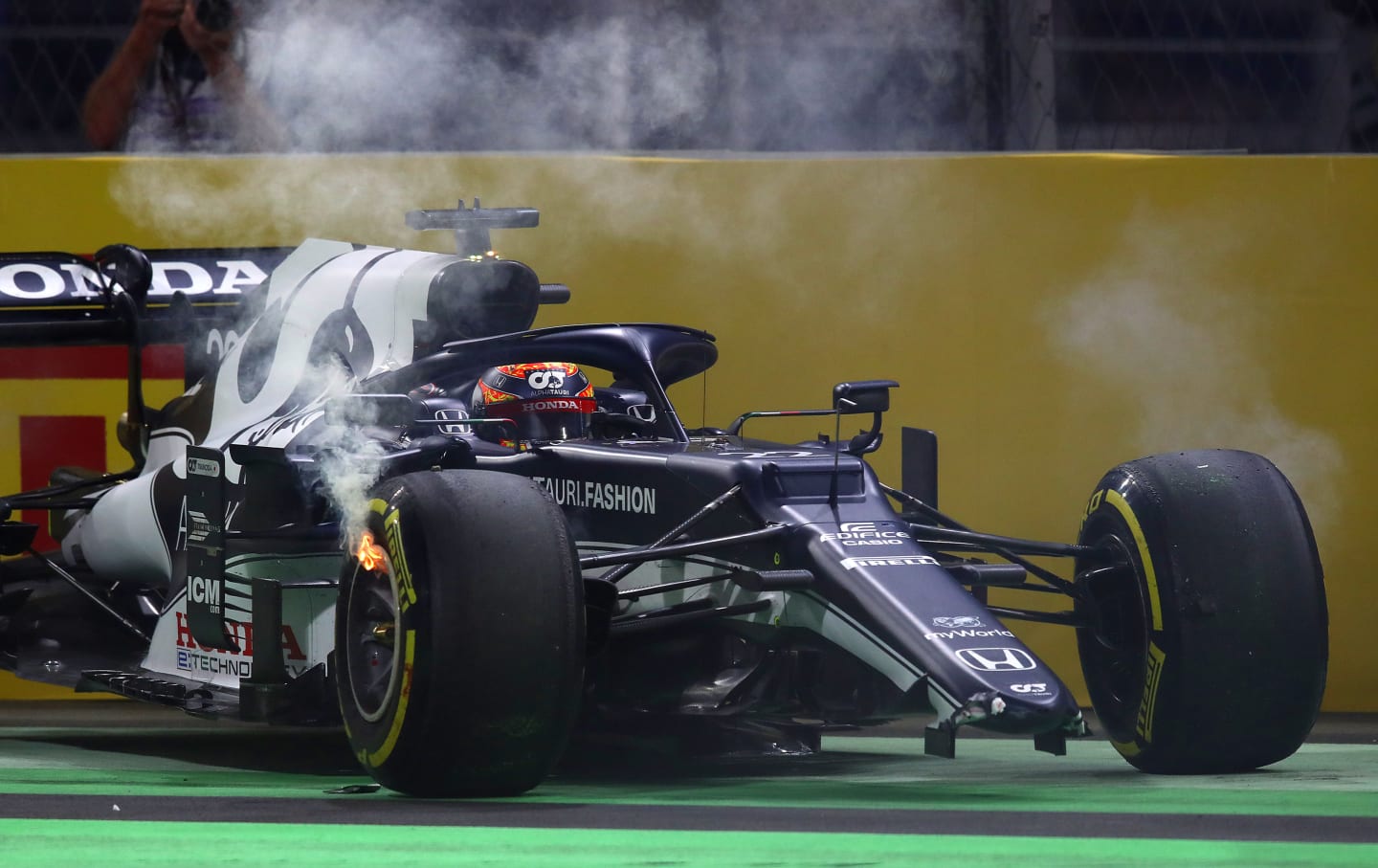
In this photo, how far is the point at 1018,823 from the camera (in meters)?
4.85

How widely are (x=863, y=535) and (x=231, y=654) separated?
6.74 feet

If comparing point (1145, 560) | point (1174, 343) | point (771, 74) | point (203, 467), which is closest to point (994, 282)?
point (1174, 343)

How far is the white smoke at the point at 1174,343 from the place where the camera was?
27.1 ft

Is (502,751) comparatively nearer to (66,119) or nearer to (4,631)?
(4,631)

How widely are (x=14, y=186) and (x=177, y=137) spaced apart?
805 mm

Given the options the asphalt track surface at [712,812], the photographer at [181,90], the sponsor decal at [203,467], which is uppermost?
the photographer at [181,90]

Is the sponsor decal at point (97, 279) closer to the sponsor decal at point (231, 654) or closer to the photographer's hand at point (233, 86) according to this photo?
the photographer's hand at point (233, 86)

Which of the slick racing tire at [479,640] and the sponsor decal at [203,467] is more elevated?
the sponsor decal at [203,467]

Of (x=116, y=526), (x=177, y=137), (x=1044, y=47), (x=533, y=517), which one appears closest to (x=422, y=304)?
(x=116, y=526)

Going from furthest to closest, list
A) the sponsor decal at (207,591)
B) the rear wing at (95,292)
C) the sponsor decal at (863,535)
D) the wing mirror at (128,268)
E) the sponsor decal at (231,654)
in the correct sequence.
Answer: the rear wing at (95,292)
the wing mirror at (128,268)
the sponsor decal at (207,591)
the sponsor decal at (231,654)
the sponsor decal at (863,535)

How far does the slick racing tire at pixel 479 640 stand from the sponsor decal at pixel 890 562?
0.77 meters

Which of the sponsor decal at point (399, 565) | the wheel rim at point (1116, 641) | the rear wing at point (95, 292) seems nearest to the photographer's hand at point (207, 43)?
the rear wing at point (95, 292)

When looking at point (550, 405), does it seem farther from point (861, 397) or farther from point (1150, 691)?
point (1150, 691)

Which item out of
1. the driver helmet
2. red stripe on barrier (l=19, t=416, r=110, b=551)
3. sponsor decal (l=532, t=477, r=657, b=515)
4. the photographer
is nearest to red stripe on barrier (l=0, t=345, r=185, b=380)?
red stripe on barrier (l=19, t=416, r=110, b=551)
